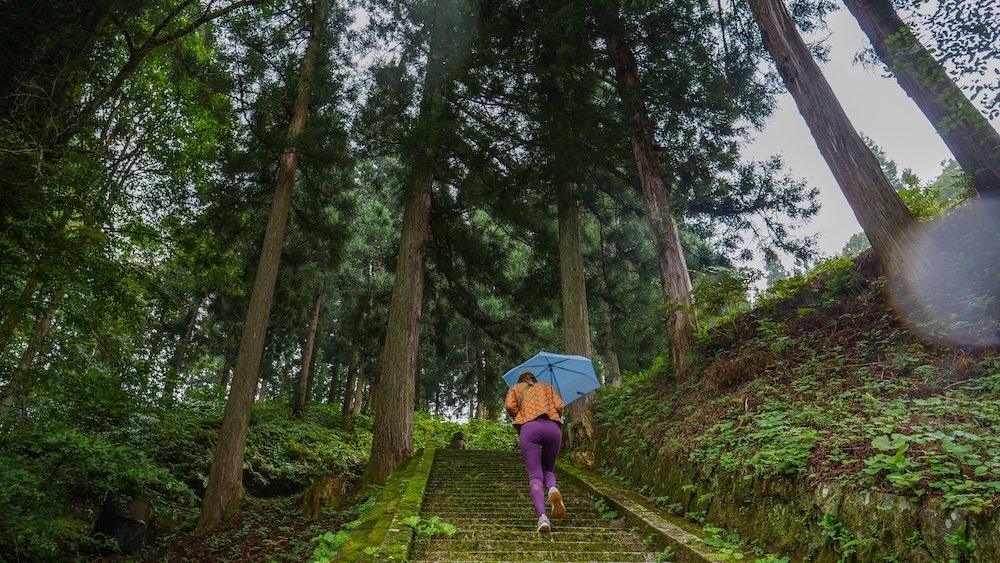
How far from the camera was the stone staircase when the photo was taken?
4133 mm

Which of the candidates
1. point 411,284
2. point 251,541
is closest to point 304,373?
point 411,284

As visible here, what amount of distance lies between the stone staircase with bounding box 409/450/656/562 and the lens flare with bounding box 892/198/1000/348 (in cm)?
368

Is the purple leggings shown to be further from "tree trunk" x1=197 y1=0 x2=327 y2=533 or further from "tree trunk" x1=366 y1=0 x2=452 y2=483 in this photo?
"tree trunk" x1=197 y1=0 x2=327 y2=533

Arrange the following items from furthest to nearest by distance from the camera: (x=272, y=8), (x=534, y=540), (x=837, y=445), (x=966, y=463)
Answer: (x=272, y=8), (x=534, y=540), (x=837, y=445), (x=966, y=463)

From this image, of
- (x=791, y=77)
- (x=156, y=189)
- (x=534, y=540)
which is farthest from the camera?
(x=156, y=189)

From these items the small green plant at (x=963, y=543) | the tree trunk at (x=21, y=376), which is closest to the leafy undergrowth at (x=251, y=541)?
the tree trunk at (x=21, y=376)

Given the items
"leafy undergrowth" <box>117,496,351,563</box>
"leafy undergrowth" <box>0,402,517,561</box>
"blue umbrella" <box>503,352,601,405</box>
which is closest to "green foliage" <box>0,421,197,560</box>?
"leafy undergrowth" <box>0,402,517,561</box>

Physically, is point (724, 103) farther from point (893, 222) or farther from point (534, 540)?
point (534, 540)

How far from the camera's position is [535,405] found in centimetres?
499

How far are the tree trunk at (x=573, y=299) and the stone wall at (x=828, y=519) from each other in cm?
362

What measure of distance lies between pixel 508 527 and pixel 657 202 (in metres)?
5.97

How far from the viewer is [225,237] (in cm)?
1056

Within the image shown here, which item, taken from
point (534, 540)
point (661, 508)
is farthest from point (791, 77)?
point (534, 540)

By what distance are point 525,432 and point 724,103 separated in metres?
6.95
